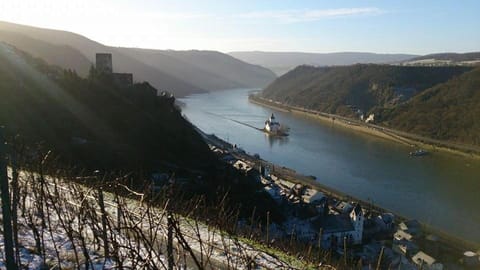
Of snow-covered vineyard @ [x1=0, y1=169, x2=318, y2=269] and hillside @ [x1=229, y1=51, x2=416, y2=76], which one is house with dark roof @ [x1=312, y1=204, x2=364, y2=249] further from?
hillside @ [x1=229, y1=51, x2=416, y2=76]

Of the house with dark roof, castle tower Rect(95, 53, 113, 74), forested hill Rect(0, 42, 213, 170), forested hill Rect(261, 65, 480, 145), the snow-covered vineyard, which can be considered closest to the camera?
the snow-covered vineyard

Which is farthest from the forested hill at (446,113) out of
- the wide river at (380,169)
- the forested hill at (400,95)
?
the wide river at (380,169)

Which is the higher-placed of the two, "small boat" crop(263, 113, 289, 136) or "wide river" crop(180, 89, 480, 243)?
"small boat" crop(263, 113, 289, 136)

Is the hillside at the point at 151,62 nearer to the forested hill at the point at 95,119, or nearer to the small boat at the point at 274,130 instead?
the small boat at the point at 274,130

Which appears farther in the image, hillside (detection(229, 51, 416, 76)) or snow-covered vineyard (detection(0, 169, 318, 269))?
hillside (detection(229, 51, 416, 76))

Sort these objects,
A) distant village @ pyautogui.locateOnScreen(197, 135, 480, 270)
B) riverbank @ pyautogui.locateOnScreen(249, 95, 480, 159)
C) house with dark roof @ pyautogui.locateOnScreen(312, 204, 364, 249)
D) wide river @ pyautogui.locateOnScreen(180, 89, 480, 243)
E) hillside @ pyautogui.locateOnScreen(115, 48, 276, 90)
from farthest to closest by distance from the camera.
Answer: hillside @ pyautogui.locateOnScreen(115, 48, 276, 90)
riverbank @ pyautogui.locateOnScreen(249, 95, 480, 159)
wide river @ pyautogui.locateOnScreen(180, 89, 480, 243)
house with dark roof @ pyautogui.locateOnScreen(312, 204, 364, 249)
distant village @ pyautogui.locateOnScreen(197, 135, 480, 270)

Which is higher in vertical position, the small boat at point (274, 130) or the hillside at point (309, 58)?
the hillside at point (309, 58)

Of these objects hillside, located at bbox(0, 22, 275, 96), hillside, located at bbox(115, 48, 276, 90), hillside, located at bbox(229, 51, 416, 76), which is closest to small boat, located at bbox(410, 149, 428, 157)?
hillside, located at bbox(0, 22, 275, 96)
